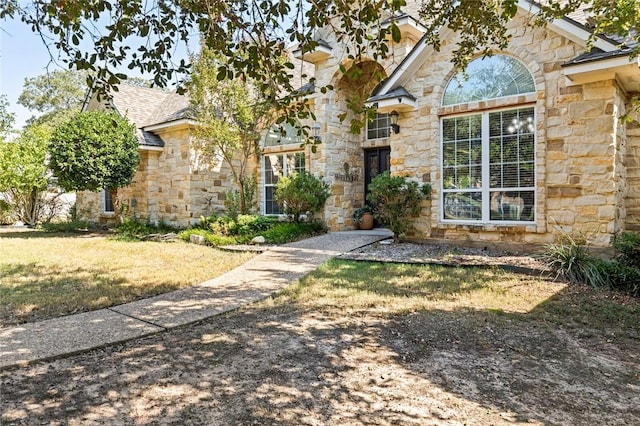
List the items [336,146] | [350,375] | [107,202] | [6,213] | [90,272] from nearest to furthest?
[350,375] → [90,272] → [336,146] → [107,202] → [6,213]

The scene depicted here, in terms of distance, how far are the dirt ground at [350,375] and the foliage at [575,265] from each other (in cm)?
161

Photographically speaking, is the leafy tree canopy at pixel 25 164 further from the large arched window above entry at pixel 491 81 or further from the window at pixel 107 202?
the large arched window above entry at pixel 491 81

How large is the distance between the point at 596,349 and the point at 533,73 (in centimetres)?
617

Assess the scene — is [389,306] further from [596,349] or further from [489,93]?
[489,93]

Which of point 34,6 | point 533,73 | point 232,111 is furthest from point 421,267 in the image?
point 232,111

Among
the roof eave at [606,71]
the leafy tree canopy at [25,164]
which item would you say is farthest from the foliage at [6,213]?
the roof eave at [606,71]

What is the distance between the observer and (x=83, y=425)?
242cm

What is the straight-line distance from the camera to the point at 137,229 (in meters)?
13.4

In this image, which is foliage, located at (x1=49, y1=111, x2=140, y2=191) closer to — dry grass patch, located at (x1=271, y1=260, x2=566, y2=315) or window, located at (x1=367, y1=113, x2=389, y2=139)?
window, located at (x1=367, y1=113, x2=389, y2=139)

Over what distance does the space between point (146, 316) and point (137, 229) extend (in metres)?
9.67

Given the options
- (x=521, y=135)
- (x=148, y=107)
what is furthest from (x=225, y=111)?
(x=521, y=135)

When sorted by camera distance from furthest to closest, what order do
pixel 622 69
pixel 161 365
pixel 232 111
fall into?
pixel 232 111, pixel 622 69, pixel 161 365

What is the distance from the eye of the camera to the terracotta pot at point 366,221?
1245 cm

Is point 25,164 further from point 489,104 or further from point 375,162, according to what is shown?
point 489,104
